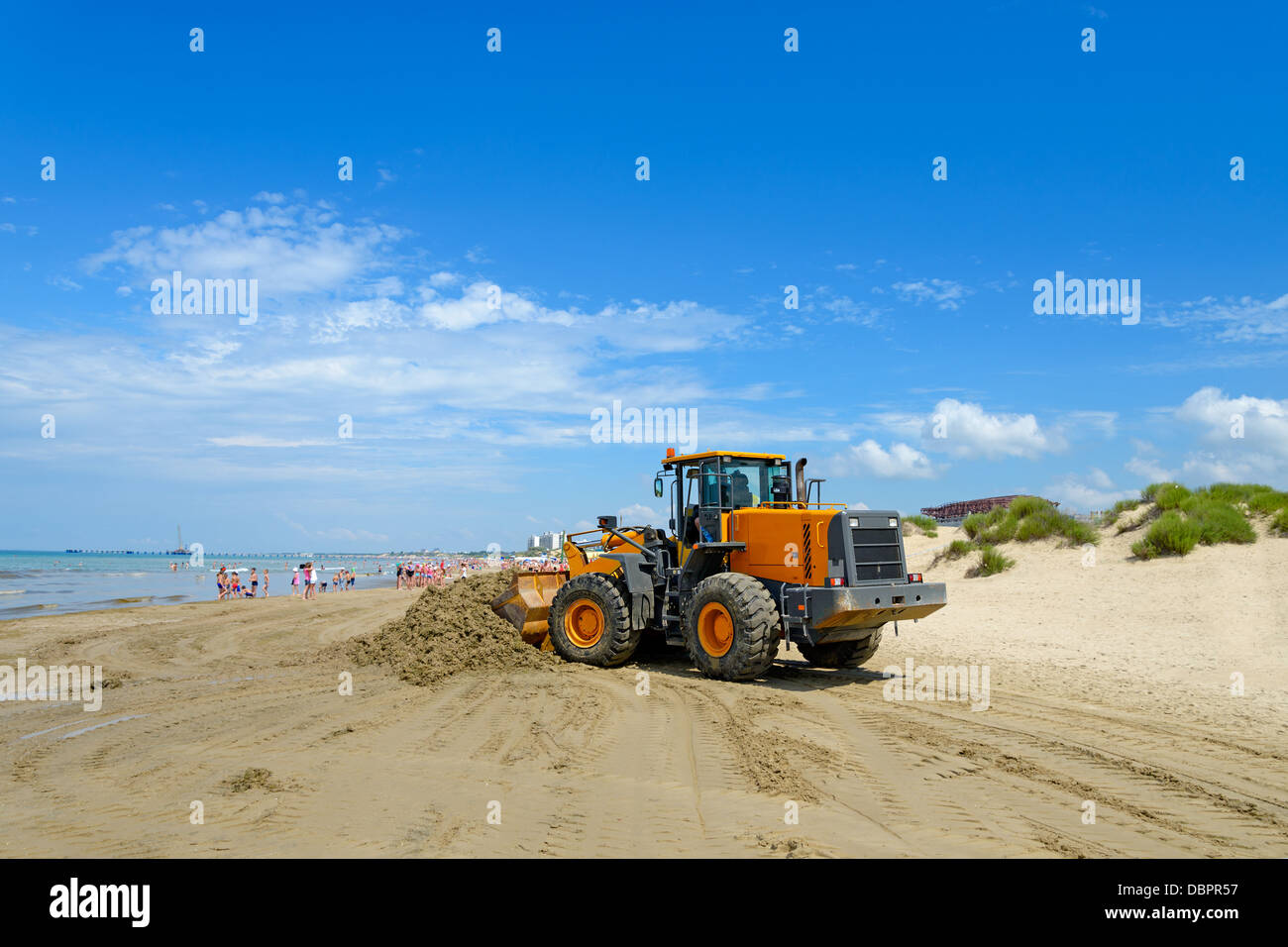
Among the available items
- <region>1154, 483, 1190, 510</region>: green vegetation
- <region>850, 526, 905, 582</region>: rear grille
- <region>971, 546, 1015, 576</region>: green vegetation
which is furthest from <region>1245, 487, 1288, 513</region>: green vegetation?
<region>850, 526, 905, 582</region>: rear grille

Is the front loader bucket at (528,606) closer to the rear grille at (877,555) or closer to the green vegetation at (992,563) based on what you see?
the rear grille at (877,555)

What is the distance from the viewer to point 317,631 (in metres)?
19.5

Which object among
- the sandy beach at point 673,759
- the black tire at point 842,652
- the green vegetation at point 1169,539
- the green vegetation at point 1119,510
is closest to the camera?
the sandy beach at point 673,759

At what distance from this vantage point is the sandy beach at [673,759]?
496 centimetres

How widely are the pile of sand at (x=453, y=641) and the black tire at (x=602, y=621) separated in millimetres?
375

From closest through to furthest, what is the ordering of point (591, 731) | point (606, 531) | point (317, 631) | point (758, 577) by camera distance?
point (591, 731)
point (758, 577)
point (606, 531)
point (317, 631)

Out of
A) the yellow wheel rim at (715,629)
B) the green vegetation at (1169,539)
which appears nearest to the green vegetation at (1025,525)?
the green vegetation at (1169,539)

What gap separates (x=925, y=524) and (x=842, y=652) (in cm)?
2300

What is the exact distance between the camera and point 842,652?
12.1m

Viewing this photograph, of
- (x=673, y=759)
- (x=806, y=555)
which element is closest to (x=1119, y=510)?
(x=806, y=555)
